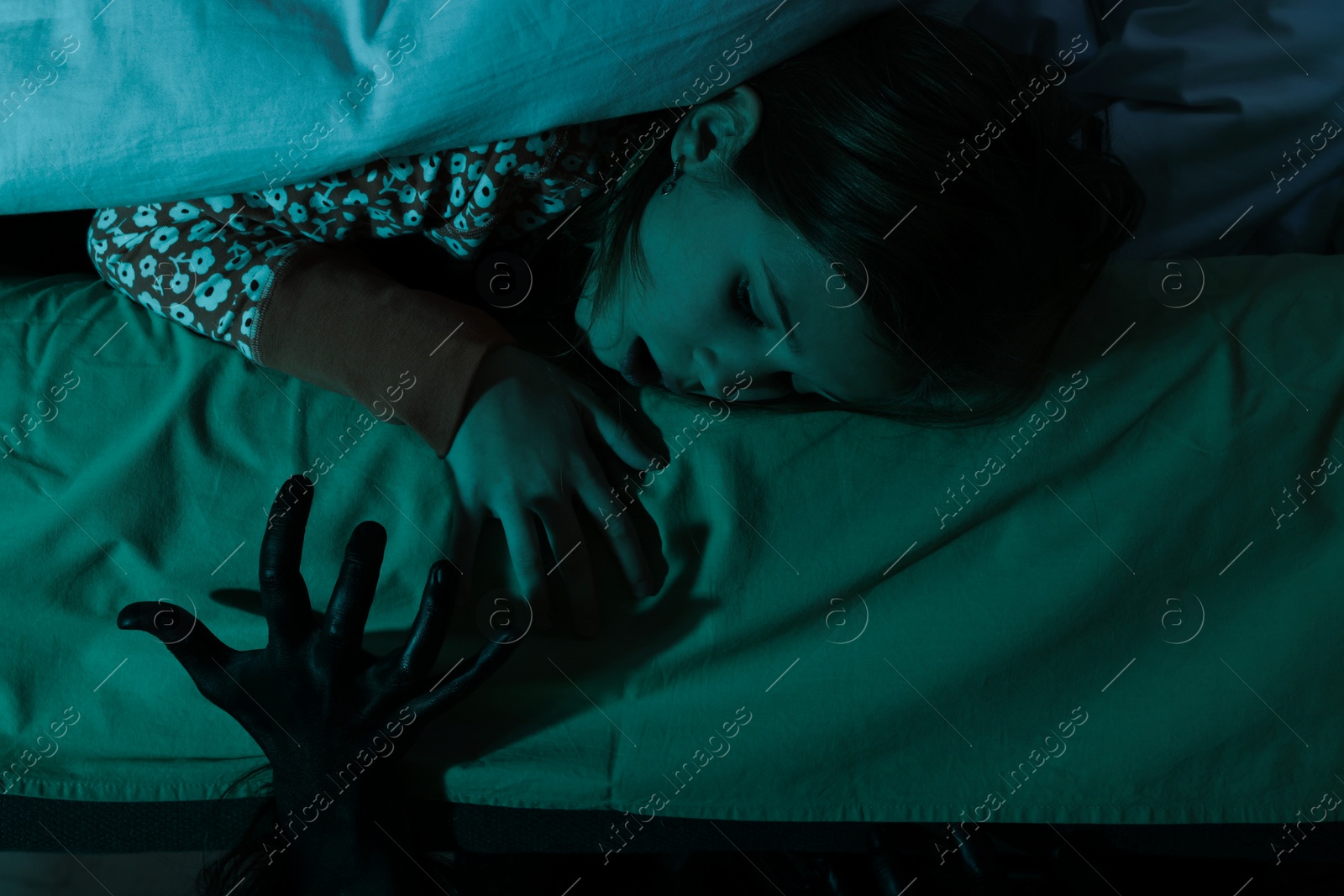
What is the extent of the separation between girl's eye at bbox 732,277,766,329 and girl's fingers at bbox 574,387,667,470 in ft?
0.50

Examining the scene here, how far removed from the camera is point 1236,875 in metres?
0.93

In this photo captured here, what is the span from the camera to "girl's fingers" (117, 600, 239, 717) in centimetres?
69

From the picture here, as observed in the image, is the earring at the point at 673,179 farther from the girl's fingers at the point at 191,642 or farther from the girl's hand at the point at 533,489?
the girl's fingers at the point at 191,642

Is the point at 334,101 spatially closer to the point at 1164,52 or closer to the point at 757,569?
the point at 757,569

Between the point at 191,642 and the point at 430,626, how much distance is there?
0.65 ft

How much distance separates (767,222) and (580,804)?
510mm

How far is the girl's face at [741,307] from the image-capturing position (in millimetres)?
673

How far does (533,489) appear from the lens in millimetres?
751

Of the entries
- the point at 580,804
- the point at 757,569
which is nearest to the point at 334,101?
the point at 757,569

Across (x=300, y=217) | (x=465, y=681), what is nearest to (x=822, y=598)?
(x=465, y=681)

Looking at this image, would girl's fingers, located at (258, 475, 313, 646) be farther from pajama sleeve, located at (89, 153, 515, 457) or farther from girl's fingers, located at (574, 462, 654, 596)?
girl's fingers, located at (574, 462, 654, 596)

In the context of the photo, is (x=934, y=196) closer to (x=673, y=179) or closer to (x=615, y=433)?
(x=673, y=179)

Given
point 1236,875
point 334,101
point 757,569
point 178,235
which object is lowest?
point 1236,875

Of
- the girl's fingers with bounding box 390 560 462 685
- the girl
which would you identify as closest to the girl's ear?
the girl
